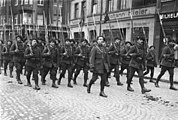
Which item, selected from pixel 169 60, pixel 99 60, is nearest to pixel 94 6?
pixel 169 60

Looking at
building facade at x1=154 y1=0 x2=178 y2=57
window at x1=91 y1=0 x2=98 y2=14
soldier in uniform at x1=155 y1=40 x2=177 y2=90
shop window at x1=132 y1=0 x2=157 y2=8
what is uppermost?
window at x1=91 y1=0 x2=98 y2=14

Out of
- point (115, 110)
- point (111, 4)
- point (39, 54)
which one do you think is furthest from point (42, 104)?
point (111, 4)

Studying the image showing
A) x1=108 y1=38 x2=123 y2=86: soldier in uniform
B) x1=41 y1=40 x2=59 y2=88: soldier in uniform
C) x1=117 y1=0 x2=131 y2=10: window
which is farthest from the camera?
x1=117 y1=0 x2=131 y2=10: window

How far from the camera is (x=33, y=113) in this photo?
5828 millimetres

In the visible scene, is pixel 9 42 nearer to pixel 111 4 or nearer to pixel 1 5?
pixel 111 4

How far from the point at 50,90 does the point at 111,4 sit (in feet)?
56.6

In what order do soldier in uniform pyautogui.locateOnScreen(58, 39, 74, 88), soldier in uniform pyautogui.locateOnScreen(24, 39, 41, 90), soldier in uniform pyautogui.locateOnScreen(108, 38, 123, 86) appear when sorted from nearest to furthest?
soldier in uniform pyautogui.locateOnScreen(24, 39, 41, 90) < soldier in uniform pyautogui.locateOnScreen(58, 39, 74, 88) < soldier in uniform pyautogui.locateOnScreen(108, 38, 123, 86)

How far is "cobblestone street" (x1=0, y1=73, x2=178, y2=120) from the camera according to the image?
5726 millimetres

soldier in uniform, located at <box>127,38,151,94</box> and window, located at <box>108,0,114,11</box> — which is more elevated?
window, located at <box>108,0,114,11</box>

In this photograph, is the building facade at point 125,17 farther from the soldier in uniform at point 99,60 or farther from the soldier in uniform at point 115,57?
the soldier in uniform at point 99,60

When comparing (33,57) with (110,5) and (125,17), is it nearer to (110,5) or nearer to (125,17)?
(125,17)

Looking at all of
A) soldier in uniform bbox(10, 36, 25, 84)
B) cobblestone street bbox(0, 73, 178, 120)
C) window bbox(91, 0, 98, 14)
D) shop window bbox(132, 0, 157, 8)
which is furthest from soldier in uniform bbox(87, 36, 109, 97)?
window bbox(91, 0, 98, 14)

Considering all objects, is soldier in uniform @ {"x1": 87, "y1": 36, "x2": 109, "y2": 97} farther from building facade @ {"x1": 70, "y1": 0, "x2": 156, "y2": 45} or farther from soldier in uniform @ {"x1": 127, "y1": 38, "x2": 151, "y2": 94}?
building facade @ {"x1": 70, "y1": 0, "x2": 156, "y2": 45}

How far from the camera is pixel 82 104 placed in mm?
6801
